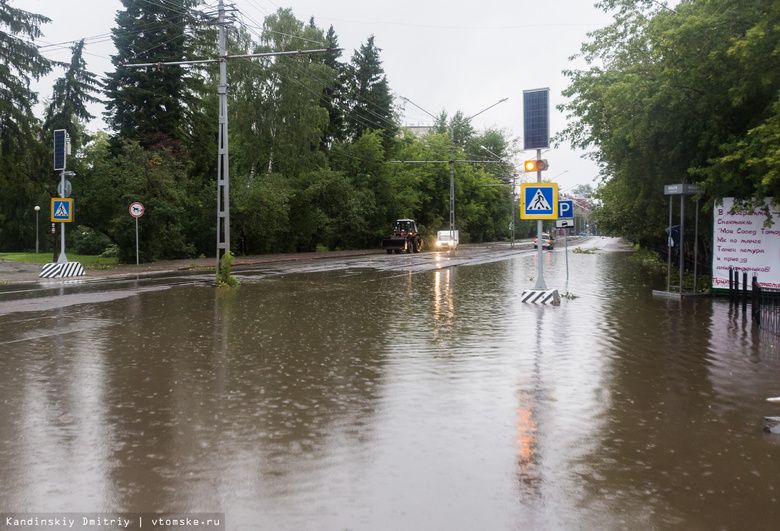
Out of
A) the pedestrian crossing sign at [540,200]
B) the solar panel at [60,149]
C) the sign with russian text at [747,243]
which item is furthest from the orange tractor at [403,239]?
the sign with russian text at [747,243]

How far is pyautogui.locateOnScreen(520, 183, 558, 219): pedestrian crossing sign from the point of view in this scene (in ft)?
56.9

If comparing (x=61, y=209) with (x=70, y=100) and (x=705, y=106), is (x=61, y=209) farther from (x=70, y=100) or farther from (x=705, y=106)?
(x=70, y=100)

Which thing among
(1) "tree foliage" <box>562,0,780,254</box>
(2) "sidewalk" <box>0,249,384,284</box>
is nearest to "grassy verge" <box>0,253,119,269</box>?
(2) "sidewalk" <box>0,249,384,284</box>

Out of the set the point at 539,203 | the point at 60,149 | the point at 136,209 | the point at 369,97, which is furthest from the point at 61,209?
the point at 369,97

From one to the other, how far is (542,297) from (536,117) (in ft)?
16.3

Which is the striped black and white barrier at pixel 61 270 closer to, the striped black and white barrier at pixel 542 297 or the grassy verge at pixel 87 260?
the grassy verge at pixel 87 260

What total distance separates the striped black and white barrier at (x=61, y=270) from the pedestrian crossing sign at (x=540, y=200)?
18330 millimetres

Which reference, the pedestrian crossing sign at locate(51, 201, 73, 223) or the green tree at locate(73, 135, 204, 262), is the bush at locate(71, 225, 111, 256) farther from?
the pedestrian crossing sign at locate(51, 201, 73, 223)

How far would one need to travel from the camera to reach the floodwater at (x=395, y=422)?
14.7ft

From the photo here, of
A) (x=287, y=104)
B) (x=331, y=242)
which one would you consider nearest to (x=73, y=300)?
(x=287, y=104)

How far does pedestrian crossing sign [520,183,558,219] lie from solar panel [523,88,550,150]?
56.2 inches

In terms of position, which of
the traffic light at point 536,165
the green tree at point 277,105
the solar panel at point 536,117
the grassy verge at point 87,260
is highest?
the green tree at point 277,105

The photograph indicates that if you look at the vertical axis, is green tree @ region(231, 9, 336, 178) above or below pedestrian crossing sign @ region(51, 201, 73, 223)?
above

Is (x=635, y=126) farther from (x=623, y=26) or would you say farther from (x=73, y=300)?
(x=73, y=300)
